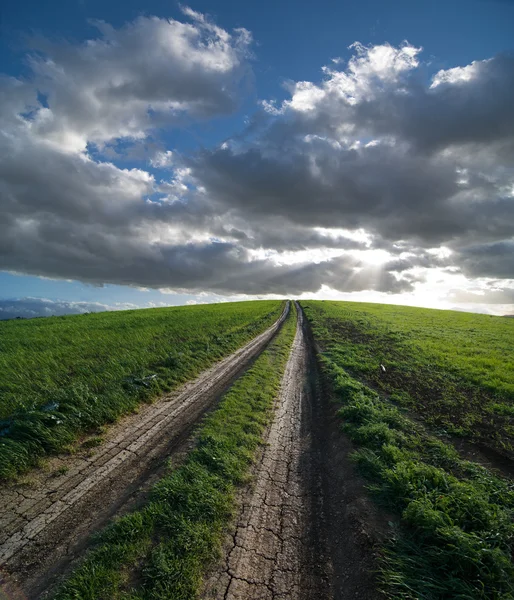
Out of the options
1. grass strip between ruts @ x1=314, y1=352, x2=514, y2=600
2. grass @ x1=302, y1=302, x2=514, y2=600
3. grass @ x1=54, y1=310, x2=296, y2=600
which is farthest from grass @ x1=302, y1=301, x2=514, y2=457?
grass @ x1=54, y1=310, x2=296, y2=600

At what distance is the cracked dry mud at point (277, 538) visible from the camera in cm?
447

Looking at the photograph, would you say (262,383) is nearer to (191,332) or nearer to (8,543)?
(8,543)

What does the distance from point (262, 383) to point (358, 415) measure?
4.73 metres

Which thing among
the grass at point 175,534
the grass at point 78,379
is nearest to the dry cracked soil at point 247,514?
the grass at point 175,534

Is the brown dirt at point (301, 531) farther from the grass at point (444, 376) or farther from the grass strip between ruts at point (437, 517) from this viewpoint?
the grass at point (444, 376)

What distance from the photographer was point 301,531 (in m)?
5.54

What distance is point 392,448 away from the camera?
25.1 ft

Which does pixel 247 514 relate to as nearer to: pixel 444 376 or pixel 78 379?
pixel 78 379

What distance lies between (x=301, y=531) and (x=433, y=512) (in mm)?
2398

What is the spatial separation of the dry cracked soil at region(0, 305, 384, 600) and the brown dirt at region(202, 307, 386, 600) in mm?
17

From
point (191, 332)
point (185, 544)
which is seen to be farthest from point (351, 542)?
point (191, 332)

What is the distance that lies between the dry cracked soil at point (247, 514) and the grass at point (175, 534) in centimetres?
29

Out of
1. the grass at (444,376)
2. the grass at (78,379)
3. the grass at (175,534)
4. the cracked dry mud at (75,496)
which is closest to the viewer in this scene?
the grass at (175,534)

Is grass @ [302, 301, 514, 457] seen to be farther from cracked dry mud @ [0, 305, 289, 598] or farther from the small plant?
the small plant
